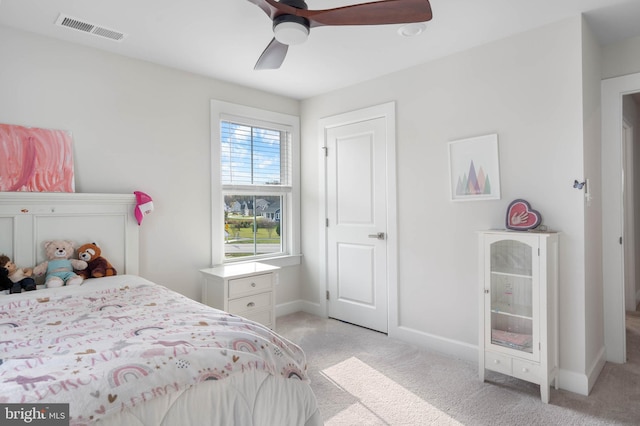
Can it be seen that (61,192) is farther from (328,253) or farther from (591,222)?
(591,222)

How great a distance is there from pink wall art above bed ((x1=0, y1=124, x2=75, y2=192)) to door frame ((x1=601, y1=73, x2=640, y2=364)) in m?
4.02

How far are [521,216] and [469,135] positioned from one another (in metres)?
0.77

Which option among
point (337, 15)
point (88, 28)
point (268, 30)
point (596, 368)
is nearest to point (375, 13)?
point (337, 15)

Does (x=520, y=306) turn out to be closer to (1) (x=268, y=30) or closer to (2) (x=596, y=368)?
(2) (x=596, y=368)

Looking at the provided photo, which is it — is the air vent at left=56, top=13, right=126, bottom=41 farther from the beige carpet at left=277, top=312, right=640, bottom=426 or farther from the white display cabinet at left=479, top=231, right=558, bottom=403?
the white display cabinet at left=479, top=231, right=558, bottom=403

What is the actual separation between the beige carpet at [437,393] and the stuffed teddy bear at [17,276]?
1.91m

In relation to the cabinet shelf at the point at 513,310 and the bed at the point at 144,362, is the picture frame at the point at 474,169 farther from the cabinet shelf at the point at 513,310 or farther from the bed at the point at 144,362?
the bed at the point at 144,362

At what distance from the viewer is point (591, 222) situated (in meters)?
2.53

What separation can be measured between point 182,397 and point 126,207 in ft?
6.78

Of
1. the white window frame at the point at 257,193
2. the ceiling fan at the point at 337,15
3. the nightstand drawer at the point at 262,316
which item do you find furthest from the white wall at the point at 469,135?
the ceiling fan at the point at 337,15

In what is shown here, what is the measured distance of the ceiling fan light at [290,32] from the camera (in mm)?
1752

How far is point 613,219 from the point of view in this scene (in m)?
2.77

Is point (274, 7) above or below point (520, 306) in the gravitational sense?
above

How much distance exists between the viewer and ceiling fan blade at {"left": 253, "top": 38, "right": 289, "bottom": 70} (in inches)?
81.7
